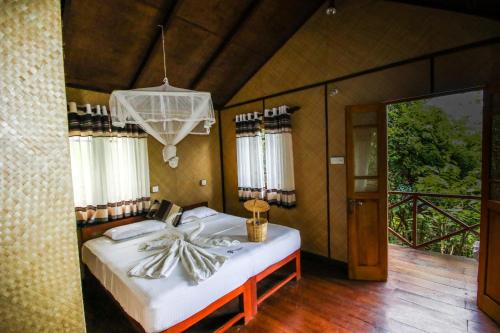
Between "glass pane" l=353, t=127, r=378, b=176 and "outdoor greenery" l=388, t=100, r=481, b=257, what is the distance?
6.61ft

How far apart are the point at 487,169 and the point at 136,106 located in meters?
3.36

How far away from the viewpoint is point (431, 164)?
4.96 meters

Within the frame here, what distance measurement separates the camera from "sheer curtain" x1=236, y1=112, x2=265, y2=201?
4.05 meters

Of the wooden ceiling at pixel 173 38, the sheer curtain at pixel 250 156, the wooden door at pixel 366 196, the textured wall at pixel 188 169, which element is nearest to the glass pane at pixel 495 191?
the wooden door at pixel 366 196

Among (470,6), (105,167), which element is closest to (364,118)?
(470,6)

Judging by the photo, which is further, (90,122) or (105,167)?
(105,167)

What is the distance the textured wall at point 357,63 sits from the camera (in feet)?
7.88

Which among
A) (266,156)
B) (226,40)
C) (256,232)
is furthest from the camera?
(266,156)

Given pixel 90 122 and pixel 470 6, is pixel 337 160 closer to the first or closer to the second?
pixel 470 6

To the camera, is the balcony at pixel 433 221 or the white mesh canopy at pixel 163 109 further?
the balcony at pixel 433 221

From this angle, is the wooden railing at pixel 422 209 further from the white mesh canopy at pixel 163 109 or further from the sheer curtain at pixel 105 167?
the sheer curtain at pixel 105 167

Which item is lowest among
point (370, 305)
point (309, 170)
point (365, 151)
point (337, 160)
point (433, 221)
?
point (370, 305)

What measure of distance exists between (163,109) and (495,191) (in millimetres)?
3214

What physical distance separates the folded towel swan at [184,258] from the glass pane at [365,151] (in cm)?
179
